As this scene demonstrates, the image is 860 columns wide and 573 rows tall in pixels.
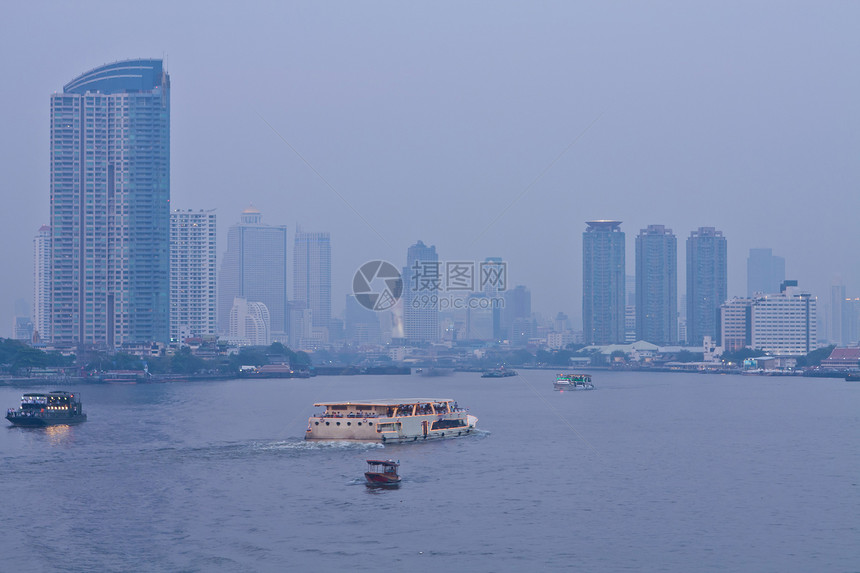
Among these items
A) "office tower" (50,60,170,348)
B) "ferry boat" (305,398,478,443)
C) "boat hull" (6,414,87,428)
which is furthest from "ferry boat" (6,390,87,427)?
"office tower" (50,60,170,348)

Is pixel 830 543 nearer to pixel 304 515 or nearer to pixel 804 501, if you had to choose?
pixel 804 501

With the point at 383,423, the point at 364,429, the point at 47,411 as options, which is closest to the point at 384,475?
the point at 383,423

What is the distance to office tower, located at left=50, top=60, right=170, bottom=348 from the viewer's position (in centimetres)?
19012

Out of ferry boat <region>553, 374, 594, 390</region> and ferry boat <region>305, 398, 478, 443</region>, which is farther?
ferry boat <region>553, 374, 594, 390</region>

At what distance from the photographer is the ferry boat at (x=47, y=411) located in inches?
3009

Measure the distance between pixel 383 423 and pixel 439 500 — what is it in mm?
19484

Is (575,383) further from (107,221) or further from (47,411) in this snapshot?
(107,221)

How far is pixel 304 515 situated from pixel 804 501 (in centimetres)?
2160

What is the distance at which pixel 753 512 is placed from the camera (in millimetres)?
41938

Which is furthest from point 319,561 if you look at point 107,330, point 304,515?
point 107,330

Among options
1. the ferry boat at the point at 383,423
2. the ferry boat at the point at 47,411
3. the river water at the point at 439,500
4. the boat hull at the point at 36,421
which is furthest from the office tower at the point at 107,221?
the ferry boat at the point at 383,423

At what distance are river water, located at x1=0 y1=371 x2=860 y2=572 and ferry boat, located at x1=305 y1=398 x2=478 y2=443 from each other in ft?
4.91

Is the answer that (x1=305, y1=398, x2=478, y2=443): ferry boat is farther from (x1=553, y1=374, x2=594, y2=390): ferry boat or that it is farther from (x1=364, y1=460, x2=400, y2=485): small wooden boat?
(x1=553, y1=374, x2=594, y2=390): ferry boat

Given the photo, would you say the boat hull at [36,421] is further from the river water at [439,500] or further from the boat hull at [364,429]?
the boat hull at [364,429]
